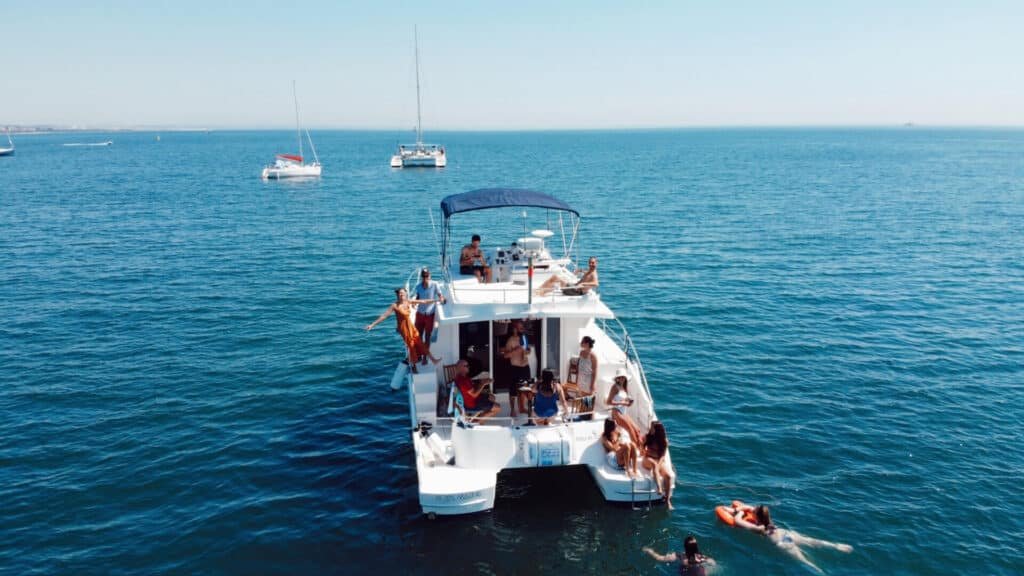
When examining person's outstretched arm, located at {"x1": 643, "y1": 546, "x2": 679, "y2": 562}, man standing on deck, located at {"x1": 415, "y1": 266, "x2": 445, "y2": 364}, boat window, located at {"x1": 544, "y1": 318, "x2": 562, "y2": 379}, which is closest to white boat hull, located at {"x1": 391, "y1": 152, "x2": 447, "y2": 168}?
man standing on deck, located at {"x1": 415, "y1": 266, "x2": 445, "y2": 364}

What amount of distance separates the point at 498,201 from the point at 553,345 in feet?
12.4

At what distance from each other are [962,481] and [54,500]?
1832 cm

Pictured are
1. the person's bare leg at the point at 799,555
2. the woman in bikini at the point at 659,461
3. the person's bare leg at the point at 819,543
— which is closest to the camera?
the person's bare leg at the point at 799,555

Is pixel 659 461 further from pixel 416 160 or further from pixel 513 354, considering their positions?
Result: pixel 416 160

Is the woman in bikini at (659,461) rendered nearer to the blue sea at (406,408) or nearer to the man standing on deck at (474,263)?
the blue sea at (406,408)

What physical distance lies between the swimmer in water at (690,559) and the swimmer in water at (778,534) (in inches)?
47.2

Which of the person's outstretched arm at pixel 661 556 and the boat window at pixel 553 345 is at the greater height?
the boat window at pixel 553 345

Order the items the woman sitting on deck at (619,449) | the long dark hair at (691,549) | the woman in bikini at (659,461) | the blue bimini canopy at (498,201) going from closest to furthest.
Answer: the long dark hair at (691,549)
the woman in bikini at (659,461)
the woman sitting on deck at (619,449)
the blue bimini canopy at (498,201)

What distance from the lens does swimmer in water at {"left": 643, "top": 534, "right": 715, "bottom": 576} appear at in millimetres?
10703

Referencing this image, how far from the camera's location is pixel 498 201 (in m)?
15.3

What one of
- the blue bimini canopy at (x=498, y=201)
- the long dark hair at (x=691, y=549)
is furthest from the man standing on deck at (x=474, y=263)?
the long dark hair at (x=691, y=549)

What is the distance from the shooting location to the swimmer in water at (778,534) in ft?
38.0

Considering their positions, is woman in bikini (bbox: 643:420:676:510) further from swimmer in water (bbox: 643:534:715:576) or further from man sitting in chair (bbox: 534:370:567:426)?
man sitting in chair (bbox: 534:370:567:426)

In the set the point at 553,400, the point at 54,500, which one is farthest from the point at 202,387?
the point at 553,400
